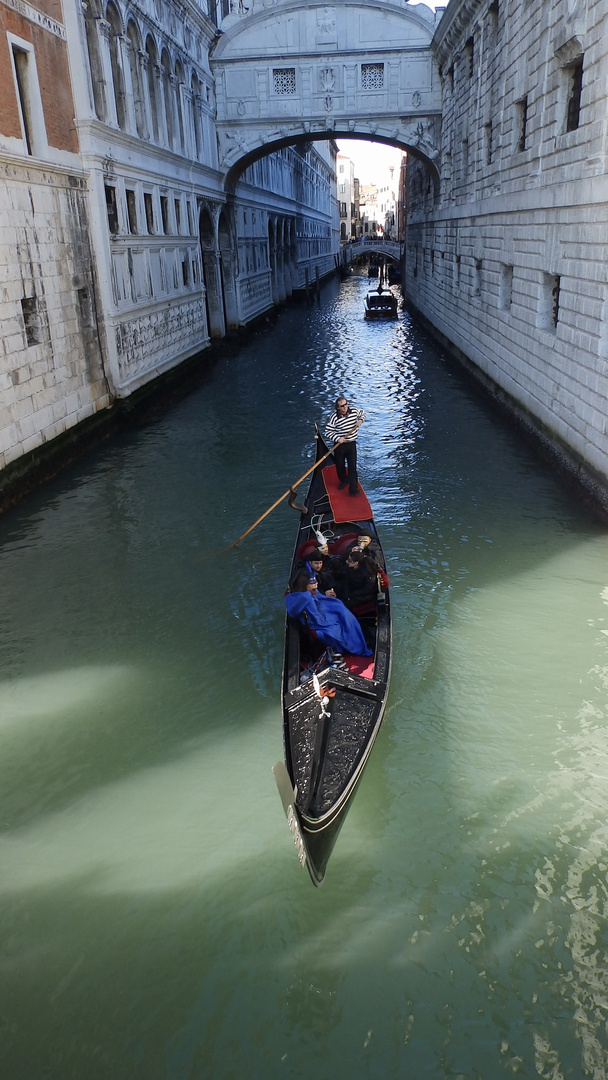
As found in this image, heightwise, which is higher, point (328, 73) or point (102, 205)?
point (328, 73)

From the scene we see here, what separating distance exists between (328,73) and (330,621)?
60.9 ft

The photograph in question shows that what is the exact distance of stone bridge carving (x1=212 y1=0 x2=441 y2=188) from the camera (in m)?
18.8

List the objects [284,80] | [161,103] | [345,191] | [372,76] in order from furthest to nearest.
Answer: [345,191], [284,80], [372,76], [161,103]

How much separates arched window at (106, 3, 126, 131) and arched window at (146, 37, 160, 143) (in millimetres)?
1807

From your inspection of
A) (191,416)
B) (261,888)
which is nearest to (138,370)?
(191,416)

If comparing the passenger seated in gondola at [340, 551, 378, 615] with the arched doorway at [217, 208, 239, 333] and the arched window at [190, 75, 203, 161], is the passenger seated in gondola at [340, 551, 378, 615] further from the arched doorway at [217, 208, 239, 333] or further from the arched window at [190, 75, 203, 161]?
the arched doorway at [217, 208, 239, 333]

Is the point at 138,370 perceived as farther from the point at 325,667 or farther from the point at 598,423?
the point at 325,667

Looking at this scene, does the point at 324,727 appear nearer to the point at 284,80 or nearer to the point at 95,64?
the point at 95,64

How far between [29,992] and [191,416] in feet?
37.8

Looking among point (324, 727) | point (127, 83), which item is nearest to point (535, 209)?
point (127, 83)

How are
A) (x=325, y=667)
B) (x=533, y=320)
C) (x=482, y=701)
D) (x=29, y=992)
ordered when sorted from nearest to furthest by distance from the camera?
1. (x=29, y=992)
2. (x=325, y=667)
3. (x=482, y=701)
4. (x=533, y=320)

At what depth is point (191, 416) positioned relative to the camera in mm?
14062

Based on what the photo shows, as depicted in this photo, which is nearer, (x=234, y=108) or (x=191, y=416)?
(x=191, y=416)

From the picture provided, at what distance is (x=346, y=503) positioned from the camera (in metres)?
8.16
